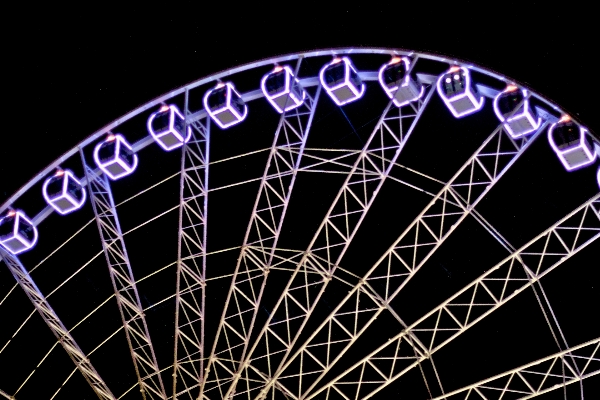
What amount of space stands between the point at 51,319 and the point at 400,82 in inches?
403

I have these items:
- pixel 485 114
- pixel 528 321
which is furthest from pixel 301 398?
pixel 485 114

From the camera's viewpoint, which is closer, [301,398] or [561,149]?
[561,149]

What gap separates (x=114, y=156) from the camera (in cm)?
1955

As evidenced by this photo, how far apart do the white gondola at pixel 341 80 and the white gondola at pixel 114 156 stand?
4900mm

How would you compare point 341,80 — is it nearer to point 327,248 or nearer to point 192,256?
point 327,248

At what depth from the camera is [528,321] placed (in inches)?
899

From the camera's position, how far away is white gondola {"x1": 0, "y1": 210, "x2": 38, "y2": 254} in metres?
20.2

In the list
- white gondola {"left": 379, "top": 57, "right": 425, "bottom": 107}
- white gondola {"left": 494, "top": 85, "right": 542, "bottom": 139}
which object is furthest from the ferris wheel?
white gondola {"left": 494, "top": 85, "right": 542, "bottom": 139}

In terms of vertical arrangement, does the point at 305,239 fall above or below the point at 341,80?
below

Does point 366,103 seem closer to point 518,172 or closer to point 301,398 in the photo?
point 518,172

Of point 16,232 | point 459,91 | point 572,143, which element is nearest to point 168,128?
point 16,232

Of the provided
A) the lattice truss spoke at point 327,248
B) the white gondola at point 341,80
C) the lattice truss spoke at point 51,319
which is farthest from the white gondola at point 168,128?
the lattice truss spoke at point 51,319

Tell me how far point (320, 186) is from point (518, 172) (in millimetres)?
5289

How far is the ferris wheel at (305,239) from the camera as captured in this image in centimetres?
1931
